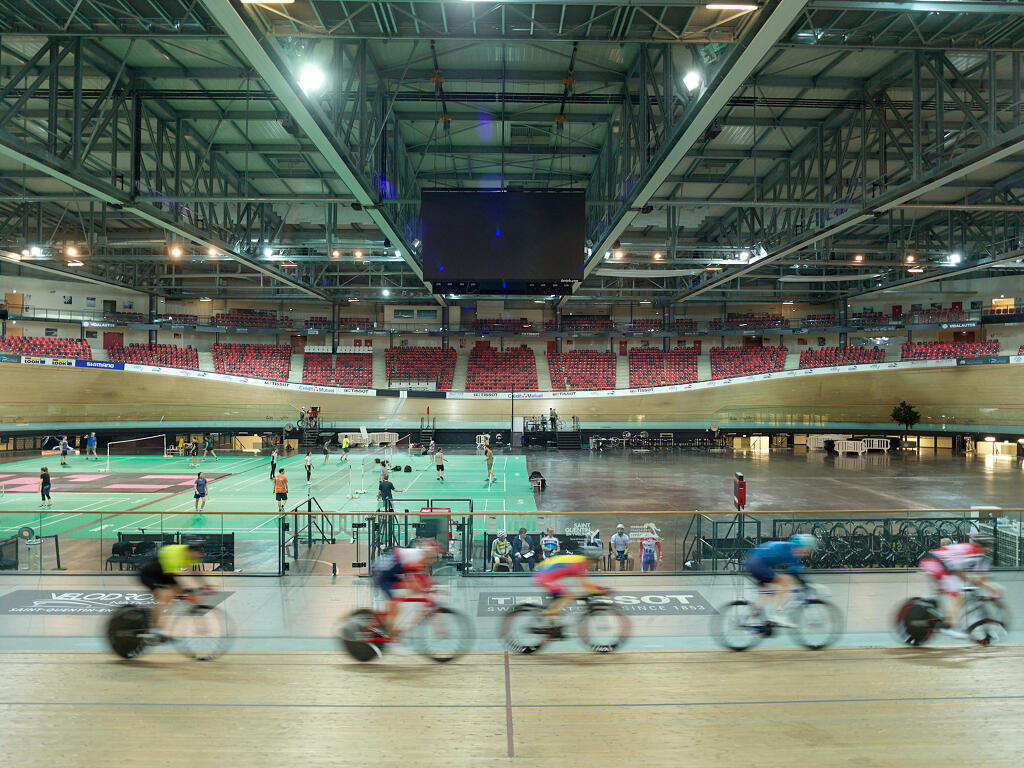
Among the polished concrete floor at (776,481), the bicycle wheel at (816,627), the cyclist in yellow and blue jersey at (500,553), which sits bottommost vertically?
the polished concrete floor at (776,481)

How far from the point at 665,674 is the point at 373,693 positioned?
9.39ft

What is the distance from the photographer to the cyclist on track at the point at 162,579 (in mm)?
5801

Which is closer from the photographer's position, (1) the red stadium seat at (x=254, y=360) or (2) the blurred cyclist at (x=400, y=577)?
(2) the blurred cyclist at (x=400, y=577)

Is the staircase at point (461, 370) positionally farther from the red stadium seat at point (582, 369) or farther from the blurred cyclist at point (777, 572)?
the blurred cyclist at point (777, 572)

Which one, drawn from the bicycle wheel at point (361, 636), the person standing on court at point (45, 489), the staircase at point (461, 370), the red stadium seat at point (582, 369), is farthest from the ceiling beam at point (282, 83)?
the red stadium seat at point (582, 369)

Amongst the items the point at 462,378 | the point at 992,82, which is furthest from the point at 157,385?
the point at 992,82

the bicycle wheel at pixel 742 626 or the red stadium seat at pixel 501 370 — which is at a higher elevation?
the red stadium seat at pixel 501 370

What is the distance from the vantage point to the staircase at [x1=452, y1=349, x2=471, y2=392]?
4231 cm

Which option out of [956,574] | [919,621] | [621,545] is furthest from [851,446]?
[919,621]

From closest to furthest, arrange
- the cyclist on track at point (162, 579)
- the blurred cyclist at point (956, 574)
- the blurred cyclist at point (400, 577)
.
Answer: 1. the blurred cyclist at point (400, 577)
2. the cyclist on track at point (162, 579)
3. the blurred cyclist at point (956, 574)

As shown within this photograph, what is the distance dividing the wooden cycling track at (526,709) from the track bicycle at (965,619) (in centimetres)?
16

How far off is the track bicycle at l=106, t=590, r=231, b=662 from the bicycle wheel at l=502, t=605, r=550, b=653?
10.1 feet

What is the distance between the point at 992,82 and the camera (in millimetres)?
10812

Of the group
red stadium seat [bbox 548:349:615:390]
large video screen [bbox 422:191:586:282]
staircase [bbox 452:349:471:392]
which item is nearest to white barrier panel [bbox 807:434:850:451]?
red stadium seat [bbox 548:349:615:390]
